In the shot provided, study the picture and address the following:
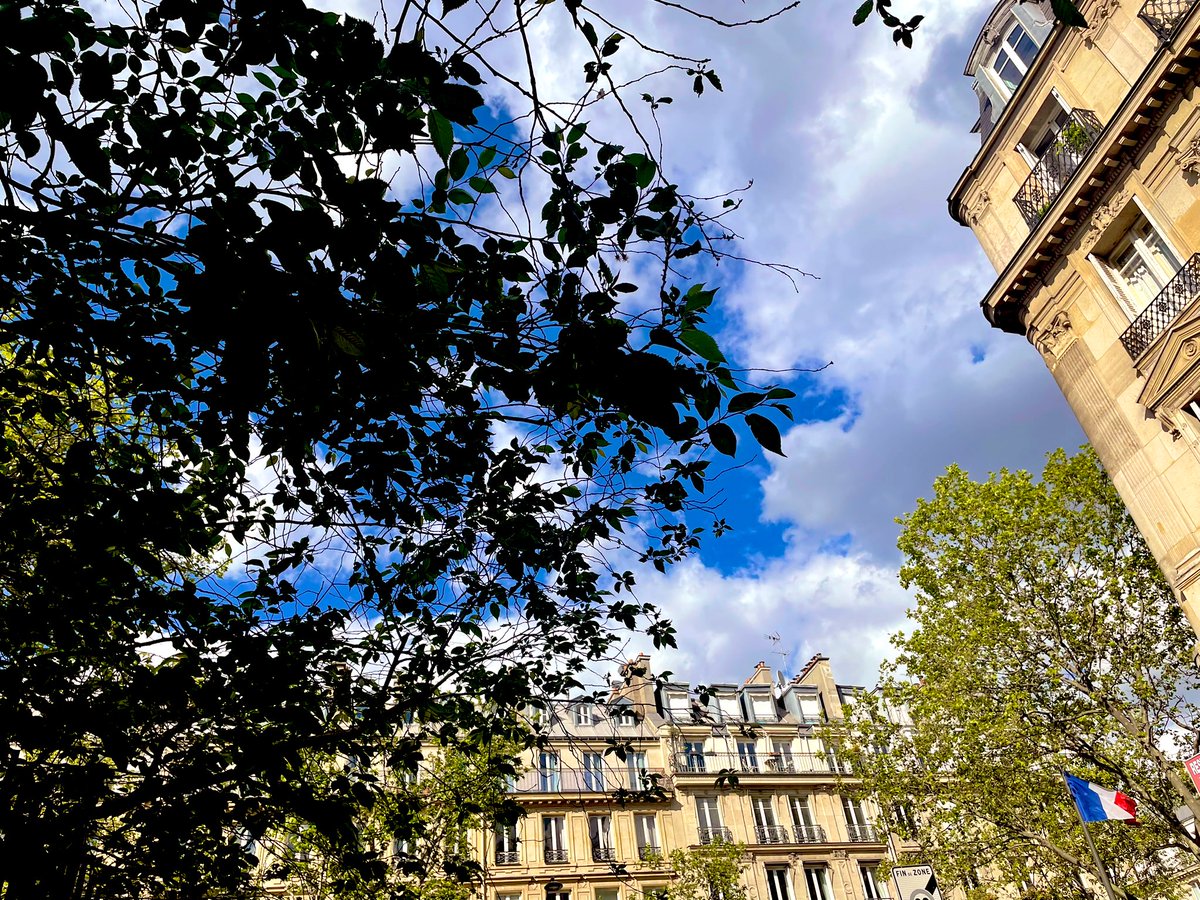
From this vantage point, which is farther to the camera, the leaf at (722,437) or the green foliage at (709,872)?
the green foliage at (709,872)

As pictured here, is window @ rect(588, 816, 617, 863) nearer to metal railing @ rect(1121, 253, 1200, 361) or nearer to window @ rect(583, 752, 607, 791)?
window @ rect(583, 752, 607, 791)

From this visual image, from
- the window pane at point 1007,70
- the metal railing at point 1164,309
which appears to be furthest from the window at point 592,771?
the window pane at point 1007,70

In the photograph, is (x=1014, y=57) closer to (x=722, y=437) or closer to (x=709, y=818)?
(x=722, y=437)

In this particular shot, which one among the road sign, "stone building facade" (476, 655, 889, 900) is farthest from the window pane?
"stone building facade" (476, 655, 889, 900)

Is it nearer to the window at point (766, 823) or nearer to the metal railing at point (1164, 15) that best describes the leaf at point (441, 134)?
the metal railing at point (1164, 15)

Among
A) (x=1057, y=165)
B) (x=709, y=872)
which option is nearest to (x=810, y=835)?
(x=709, y=872)

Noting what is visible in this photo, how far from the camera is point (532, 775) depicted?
129ft

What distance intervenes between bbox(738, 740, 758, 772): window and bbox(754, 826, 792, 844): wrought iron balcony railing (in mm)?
2985

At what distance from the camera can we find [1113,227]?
50.0 ft

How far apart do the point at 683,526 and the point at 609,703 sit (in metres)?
2.00

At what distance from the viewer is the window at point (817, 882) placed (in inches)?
1540

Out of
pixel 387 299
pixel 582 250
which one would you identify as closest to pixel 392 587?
pixel 582 250

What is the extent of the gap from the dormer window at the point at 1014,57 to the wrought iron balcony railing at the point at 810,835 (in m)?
36.9

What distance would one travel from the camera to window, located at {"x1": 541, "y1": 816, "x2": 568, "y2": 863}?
3653cm
